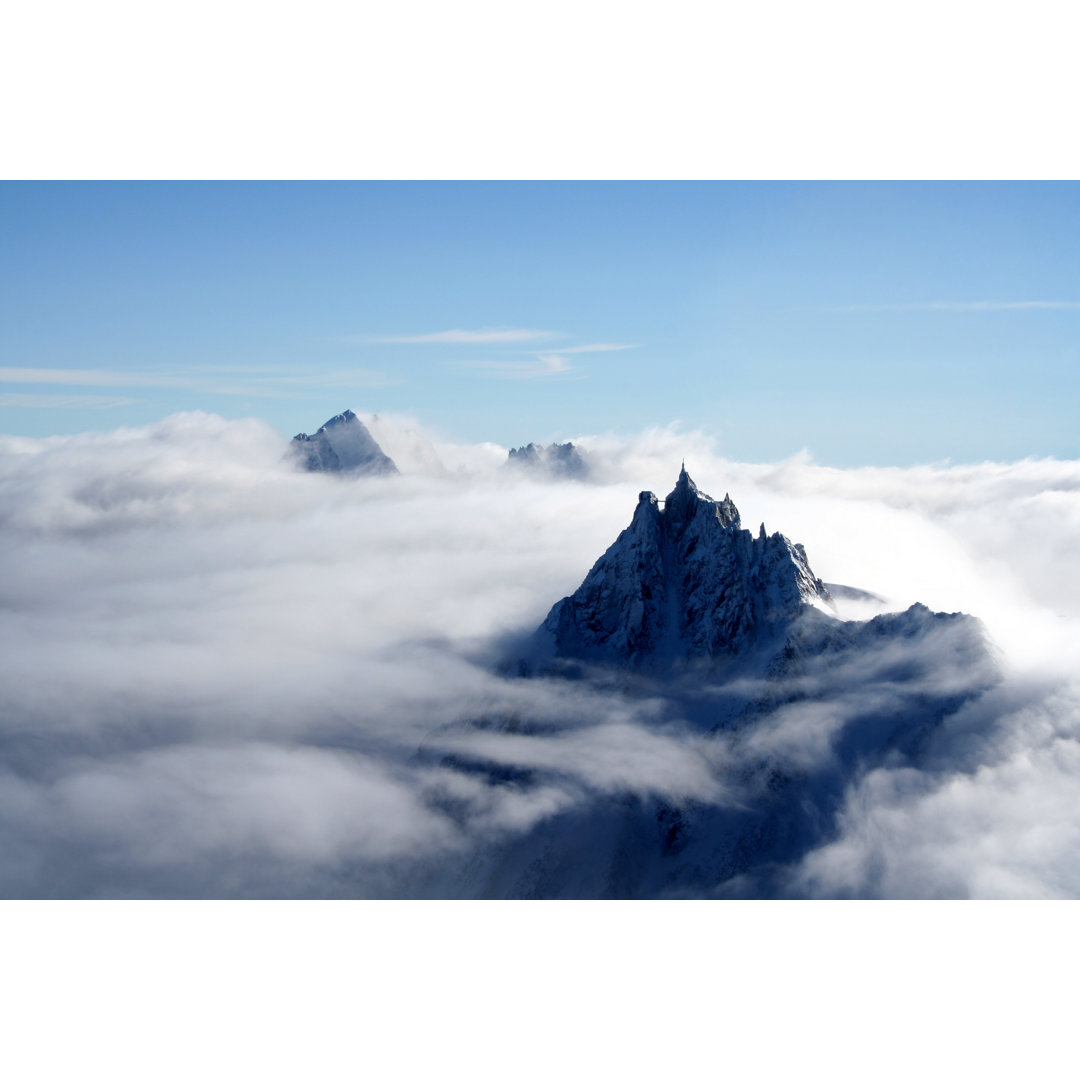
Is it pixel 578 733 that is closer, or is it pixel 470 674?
pixel 578 733

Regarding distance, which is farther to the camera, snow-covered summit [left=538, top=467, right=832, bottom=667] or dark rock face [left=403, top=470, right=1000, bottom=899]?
snow-covered summit [left=538, top=467, right=832, bottom=667]

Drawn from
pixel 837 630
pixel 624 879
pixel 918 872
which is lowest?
pixel 624 879

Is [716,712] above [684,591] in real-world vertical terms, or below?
below

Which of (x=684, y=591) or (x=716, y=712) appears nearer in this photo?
(x=716, y=712)

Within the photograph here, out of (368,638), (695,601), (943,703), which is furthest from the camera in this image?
(368,638)

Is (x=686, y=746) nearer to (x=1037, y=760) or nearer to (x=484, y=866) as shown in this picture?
(x=484, y=866)

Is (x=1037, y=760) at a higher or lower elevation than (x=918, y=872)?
higher

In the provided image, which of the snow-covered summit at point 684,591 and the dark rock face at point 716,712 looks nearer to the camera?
the dark rock face at point 716,712

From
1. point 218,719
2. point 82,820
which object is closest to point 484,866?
point 82,820
